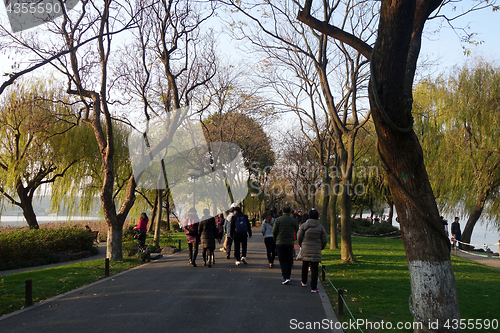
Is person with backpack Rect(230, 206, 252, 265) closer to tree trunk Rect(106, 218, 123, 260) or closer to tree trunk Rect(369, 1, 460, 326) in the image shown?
tree trunk Rect(106, 218, 123, 260)

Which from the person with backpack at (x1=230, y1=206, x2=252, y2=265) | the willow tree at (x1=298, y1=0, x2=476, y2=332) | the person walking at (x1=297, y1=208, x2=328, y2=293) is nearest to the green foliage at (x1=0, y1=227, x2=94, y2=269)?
the person with backpack at (x1=230, y1=206, x2=252, y2=265)

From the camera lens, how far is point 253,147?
31.5m

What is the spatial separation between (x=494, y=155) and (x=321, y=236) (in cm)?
1770

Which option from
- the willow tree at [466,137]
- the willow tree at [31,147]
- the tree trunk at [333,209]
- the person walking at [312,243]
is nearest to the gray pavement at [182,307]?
the person walking at [312,243]

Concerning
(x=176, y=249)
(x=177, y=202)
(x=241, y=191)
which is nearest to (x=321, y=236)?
(x=176, y=249)

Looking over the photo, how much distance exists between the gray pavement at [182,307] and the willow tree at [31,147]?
41.9 feet

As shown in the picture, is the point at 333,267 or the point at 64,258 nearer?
the point at 333,267

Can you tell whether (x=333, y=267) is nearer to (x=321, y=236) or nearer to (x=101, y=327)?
(x=321, y=236)

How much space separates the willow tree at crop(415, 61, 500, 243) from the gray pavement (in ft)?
49.5

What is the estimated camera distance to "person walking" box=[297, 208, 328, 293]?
27.3 ft

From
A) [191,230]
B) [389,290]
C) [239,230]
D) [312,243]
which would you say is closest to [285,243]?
[312,243]

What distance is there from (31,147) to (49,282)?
→ 13.8 m

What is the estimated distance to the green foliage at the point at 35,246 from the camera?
14.6 meters

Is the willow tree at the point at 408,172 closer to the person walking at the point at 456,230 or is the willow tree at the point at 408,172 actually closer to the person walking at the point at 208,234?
the person walking at the point at 208,234
